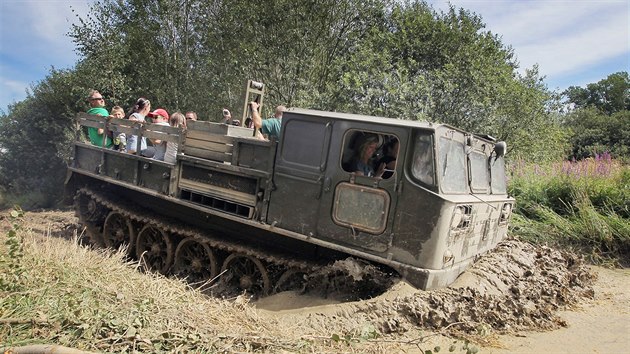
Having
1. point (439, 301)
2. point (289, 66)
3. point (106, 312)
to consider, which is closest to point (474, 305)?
point (439, 301)

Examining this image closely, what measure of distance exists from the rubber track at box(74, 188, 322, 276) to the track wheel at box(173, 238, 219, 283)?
129 mm

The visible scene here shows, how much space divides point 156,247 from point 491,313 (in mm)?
4895

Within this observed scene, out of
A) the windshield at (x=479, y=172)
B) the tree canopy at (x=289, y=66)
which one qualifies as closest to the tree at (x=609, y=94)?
the tree canopy at (x=289, y=66)

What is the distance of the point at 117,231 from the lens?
866cm

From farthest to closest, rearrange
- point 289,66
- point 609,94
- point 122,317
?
1. point 609,94
2. point 289,66
3. point 122,317

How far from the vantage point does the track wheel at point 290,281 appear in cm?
631

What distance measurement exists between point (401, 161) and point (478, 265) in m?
1.80

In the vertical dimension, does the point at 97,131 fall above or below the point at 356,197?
below

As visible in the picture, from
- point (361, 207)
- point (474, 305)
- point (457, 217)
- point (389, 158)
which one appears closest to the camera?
point (474, 305)

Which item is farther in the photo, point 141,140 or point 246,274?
point 141,140

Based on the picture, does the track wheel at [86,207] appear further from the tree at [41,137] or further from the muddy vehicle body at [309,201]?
the tree at [41,137]

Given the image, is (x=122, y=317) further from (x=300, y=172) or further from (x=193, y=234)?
(x=193, y=234)

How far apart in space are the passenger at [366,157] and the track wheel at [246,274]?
178 centimetres

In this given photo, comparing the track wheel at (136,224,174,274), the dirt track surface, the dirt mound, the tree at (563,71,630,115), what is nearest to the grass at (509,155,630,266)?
the dirt track surface
